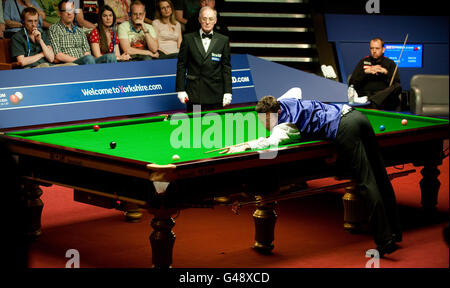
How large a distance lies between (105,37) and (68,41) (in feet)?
2.07

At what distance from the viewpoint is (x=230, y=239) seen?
5797 millimetres

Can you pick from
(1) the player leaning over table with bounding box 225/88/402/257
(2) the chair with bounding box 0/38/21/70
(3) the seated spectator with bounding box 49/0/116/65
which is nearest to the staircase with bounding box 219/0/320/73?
(3) the seated spectator with bounding box 49/0/116/65

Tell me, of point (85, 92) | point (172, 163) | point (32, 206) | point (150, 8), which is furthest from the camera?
point (150, 8)

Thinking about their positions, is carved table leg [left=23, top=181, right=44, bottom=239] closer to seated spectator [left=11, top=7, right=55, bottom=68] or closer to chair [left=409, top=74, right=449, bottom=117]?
seated spectator [left=11, top=7, right=55, bottom=68]

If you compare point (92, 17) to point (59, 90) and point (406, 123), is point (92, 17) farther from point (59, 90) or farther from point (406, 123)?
point (406, 123)

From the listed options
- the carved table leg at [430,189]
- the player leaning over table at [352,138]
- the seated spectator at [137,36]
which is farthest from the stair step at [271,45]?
the player leaning over table at [352,138]

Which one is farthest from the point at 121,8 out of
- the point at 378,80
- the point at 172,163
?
the point at 172,163

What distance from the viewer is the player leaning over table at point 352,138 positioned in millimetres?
5328

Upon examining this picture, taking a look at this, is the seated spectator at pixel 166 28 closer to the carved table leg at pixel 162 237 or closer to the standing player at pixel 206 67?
the standing player at pixel 206 67

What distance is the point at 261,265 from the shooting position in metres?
5.13

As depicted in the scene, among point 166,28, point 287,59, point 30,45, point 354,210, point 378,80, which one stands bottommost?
point 354,210

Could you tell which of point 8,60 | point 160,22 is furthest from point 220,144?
point 160,22

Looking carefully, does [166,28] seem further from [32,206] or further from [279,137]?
[279,137]

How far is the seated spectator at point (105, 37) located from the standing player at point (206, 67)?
2.63 metres
